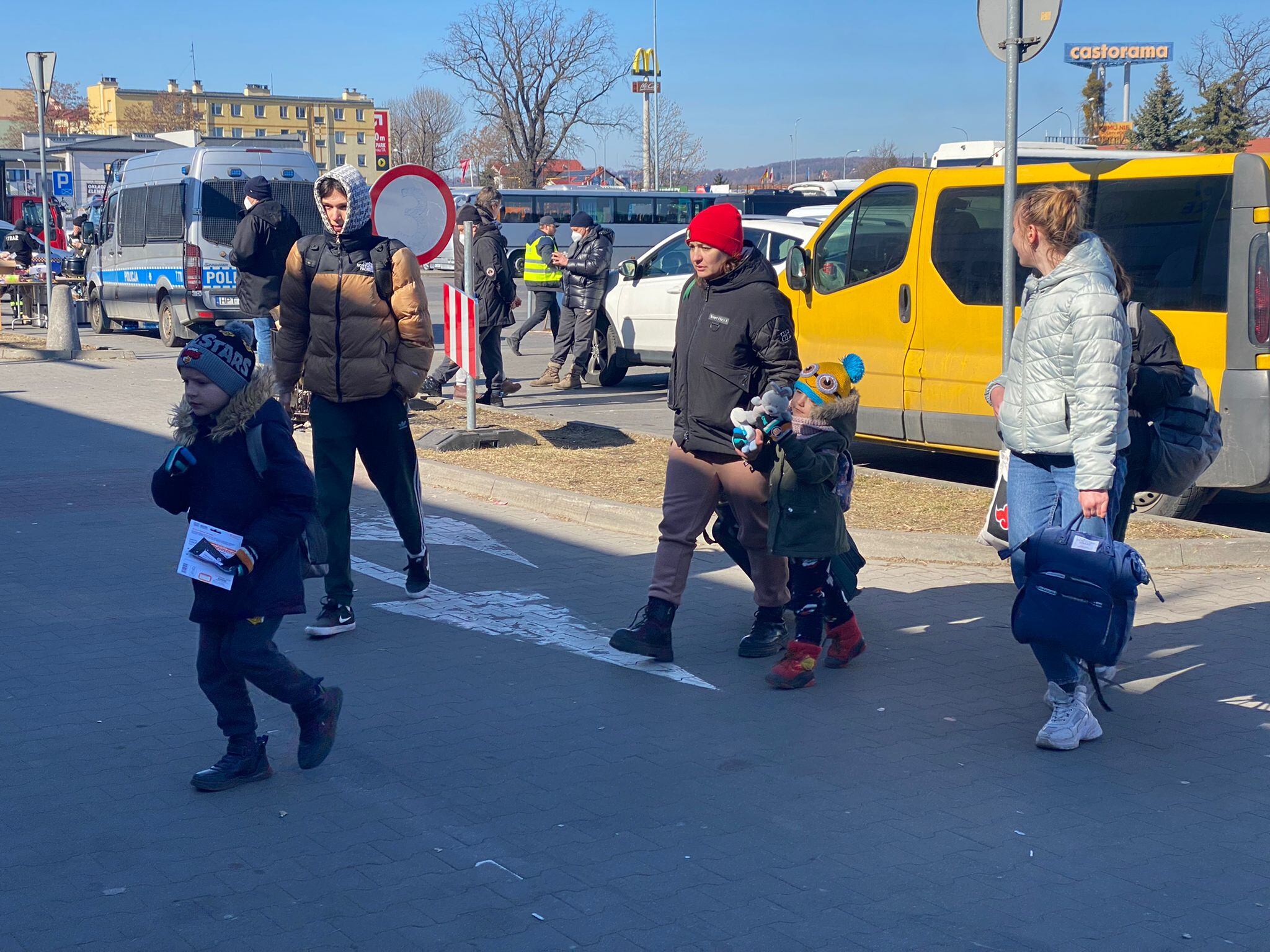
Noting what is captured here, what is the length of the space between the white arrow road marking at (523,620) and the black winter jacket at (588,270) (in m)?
8.18

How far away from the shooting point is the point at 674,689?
218 inches

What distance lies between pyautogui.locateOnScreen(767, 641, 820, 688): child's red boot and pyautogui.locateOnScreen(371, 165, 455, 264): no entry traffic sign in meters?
5.57

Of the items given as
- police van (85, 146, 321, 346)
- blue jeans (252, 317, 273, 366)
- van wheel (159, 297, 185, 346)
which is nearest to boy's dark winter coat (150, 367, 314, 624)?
blue jeans (252, 317, 273, 366)

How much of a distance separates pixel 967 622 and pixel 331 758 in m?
3.19

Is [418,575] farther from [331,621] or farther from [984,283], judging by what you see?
[984,283]

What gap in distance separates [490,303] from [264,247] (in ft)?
9.02

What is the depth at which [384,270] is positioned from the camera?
626 cm

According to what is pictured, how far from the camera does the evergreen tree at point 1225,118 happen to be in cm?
3206

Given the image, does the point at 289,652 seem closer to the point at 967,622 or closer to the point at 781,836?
the point at 781,836

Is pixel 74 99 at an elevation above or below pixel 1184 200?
above

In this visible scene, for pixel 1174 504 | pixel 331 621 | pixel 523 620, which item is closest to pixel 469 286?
pixel 523 620

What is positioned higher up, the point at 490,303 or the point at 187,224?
the point at 187,224

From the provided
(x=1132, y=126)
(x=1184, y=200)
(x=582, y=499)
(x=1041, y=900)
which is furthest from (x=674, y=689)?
(x=1132, y=126)

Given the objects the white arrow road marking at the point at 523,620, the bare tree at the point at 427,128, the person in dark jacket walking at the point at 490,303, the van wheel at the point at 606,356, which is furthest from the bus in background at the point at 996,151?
the bare tree at the point at 427,128
